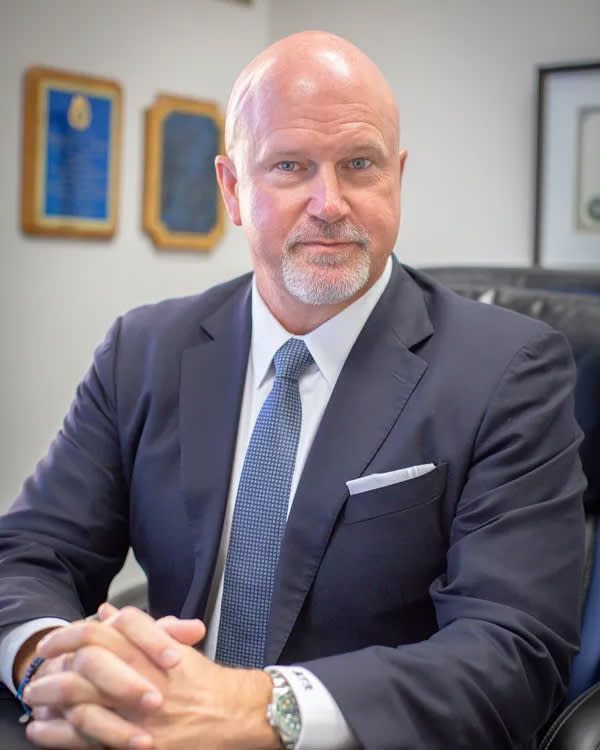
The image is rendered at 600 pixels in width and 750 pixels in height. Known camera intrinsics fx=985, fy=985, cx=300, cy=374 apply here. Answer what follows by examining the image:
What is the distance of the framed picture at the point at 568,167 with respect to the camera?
2.84 meters

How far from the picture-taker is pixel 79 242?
9.82ft

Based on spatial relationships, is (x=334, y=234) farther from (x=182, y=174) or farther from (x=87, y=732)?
(x=182, y=174)

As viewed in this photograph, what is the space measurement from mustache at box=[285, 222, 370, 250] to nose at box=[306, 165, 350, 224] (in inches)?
0.5

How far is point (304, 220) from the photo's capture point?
4.96 ft

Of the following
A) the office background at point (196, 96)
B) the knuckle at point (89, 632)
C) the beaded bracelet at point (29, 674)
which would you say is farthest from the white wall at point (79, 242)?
the knuckle at point (89, 632)

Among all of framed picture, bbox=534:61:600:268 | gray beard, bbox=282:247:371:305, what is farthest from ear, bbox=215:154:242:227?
framed picture, bbox=534:61:600:268

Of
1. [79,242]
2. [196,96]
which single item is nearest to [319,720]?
[79,242]

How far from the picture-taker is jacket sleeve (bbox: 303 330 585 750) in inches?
44.8

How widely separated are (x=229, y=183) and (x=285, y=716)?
0.96 meters

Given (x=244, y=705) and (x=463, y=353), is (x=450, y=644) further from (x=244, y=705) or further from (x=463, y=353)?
(x=463, y=353)

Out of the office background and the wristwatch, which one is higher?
the office background

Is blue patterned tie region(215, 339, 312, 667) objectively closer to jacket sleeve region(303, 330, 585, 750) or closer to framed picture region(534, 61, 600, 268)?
jacket sleeve region(303, 330, 585, 750)

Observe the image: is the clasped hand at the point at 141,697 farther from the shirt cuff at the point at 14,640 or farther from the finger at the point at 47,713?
the shirt cuff at the point at 14,640

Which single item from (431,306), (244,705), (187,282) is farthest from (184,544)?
(187,282)
